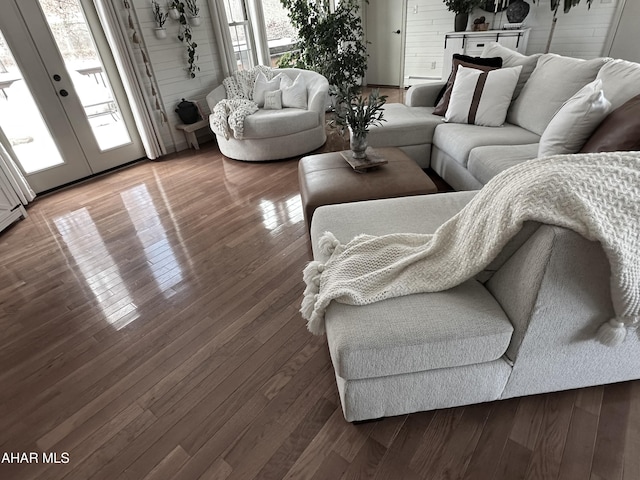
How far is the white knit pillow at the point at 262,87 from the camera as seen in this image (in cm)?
412

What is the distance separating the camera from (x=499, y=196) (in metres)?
1.05

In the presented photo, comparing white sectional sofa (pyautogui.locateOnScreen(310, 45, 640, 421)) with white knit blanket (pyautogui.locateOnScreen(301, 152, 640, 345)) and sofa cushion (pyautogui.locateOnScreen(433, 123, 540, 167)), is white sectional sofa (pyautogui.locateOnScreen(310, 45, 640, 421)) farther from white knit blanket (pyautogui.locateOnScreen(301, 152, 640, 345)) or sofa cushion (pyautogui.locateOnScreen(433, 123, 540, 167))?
sofa cushion (pyautogui.locateOnScreen(433, 123, 540, 167))

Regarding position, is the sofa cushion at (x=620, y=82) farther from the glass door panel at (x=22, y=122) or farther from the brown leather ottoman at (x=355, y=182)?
the glass door panel at (x=22, y=122)

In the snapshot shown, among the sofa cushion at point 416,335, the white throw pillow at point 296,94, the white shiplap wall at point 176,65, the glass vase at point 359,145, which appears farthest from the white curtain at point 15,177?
the sofa cushion at point 416,335

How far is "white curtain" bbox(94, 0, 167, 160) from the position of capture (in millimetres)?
3385

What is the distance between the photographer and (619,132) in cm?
154

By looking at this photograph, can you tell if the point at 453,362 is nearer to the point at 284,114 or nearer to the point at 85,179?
the point at 284,114

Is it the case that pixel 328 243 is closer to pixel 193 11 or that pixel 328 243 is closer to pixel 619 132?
pixel 619 132

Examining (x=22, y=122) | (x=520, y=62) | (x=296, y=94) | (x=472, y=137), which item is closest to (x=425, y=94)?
(x=520, y=62)

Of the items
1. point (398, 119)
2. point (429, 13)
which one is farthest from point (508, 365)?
point (429, 13)

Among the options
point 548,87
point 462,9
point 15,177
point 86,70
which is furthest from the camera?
point 462,9

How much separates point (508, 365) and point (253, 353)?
1.03m

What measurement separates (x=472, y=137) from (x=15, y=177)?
3.83m

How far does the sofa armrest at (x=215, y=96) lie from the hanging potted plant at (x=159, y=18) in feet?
2.41
